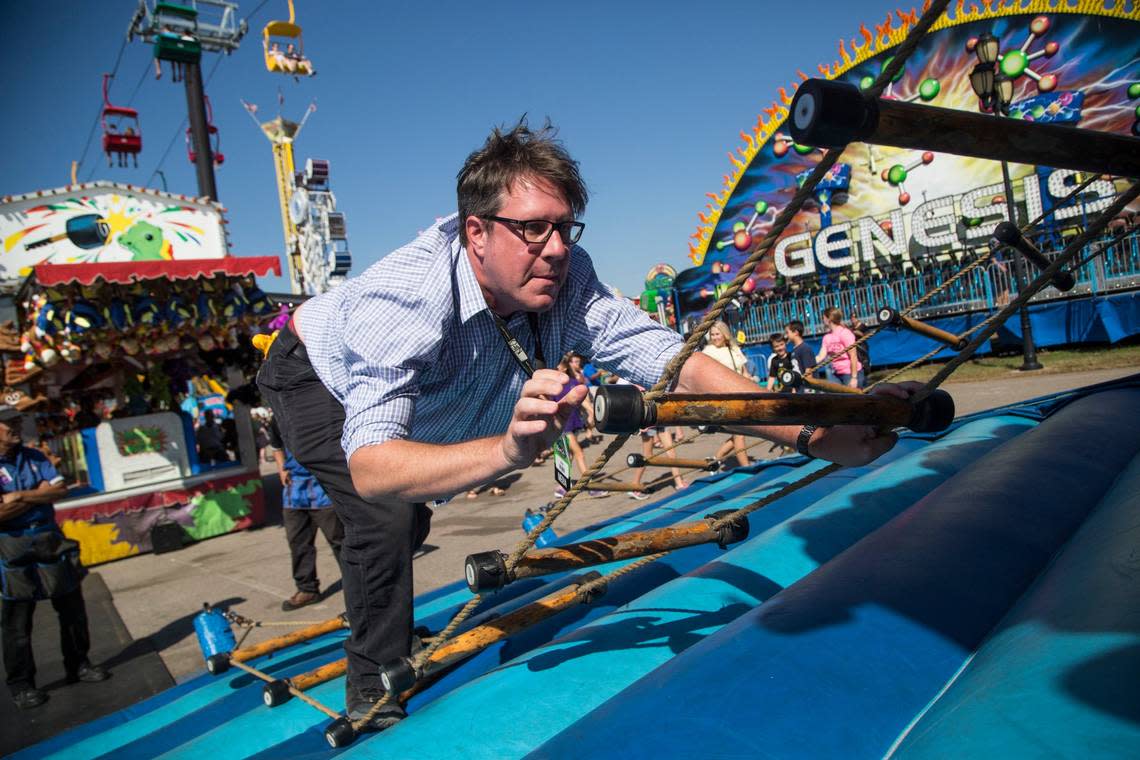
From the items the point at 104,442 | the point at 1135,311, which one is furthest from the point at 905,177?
the point at 104,442

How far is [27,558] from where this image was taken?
4.01 m

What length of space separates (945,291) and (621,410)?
49.5 ft

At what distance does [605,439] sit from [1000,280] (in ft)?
24.2

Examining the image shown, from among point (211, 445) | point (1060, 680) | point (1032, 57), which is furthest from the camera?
point (1032, 57)

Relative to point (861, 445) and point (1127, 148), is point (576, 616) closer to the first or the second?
point (861, 445)

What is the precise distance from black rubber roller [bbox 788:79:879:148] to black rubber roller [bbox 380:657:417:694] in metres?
1.43

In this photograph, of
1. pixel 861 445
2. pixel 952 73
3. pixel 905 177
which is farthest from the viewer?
pixel 905 177

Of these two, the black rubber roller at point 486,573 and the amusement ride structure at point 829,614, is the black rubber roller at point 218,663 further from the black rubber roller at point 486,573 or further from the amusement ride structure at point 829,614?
the black rubber roller at point 486,573

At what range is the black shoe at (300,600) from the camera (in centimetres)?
520

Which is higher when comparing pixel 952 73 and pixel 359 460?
pixel 952 73

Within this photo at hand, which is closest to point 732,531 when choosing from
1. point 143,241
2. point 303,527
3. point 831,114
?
point 831,114

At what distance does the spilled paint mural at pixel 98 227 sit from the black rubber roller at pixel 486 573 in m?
10.8

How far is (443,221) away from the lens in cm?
198

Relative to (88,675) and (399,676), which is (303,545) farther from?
(399,676)
